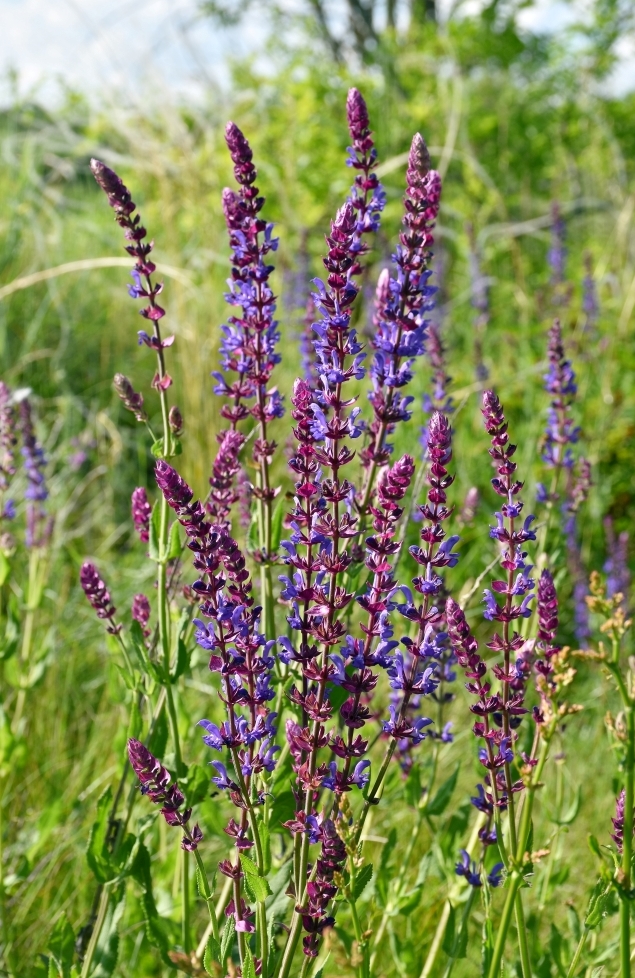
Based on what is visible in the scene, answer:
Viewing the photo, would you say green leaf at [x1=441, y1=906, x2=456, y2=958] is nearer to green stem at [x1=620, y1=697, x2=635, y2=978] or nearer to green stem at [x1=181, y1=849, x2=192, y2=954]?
green stem at [x1=181, y1=849, x2=192, y2=954]

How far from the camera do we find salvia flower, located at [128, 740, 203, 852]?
4.64 feet

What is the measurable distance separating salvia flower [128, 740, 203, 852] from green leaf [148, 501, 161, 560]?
0.51 meters

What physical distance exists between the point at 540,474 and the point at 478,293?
1.09 metres

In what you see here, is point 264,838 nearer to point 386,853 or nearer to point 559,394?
point 386,853

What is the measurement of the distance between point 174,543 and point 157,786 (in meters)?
0.58

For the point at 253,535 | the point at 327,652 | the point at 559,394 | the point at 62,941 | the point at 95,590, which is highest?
the point at 559,394

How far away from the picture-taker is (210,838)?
9.52 ft

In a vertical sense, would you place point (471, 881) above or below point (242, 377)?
below

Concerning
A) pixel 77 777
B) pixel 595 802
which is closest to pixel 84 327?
pixel 77 777

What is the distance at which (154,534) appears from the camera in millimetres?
1912

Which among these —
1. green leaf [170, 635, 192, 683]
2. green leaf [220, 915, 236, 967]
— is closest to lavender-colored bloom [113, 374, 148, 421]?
green leaf [170, 635, 192, 683]

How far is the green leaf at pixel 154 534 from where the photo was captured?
1.89 meters

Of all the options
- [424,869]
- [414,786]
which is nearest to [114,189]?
[414,786]

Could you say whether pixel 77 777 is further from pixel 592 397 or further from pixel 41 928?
pixel 592 397
